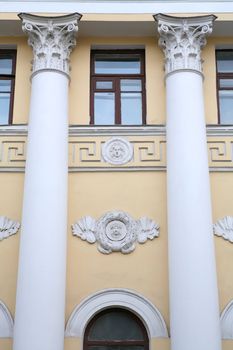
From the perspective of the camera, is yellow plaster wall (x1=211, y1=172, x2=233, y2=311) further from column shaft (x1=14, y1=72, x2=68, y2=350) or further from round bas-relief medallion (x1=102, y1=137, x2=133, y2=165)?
column shaft (x1=14, y1=72, x2=68, y2=350)

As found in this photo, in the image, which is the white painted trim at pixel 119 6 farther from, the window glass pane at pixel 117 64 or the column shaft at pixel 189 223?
the column shaft at pixel 189 223

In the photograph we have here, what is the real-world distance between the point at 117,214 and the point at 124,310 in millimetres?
1577

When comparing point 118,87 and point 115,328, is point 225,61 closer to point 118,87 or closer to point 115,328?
point 118,87

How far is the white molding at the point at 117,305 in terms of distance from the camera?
9.13 m

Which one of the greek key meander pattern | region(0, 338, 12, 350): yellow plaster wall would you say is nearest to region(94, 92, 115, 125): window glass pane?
the greek key meander pattern

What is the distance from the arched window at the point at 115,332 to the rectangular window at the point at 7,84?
13.0 ft

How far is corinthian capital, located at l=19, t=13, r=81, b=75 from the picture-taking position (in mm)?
10383

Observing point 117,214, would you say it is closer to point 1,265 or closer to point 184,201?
point 184,201

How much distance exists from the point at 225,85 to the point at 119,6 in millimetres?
2475

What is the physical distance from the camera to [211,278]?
8.98 m

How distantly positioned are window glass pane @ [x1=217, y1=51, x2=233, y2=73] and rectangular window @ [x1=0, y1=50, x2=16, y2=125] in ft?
12.9

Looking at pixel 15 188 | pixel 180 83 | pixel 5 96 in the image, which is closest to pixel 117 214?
pixel 15 188

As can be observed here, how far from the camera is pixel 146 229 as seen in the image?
9.67 metres

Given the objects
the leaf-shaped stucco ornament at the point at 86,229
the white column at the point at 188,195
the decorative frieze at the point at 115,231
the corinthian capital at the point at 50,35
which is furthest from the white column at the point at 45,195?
the white column at the point at 188,195
